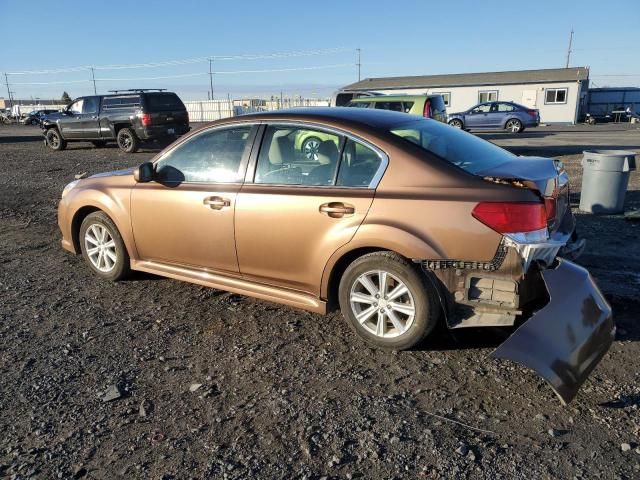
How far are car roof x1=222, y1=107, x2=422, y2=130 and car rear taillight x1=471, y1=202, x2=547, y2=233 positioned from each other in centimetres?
103

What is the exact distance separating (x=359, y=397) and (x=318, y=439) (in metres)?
0.47

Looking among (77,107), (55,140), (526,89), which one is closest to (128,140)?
(77,107)

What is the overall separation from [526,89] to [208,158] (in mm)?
39338

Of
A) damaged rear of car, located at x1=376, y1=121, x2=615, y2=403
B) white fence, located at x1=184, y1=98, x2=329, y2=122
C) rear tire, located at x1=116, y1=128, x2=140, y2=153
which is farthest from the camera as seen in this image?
white fence, located at x1=184, y1=98, x2=329, y2=122

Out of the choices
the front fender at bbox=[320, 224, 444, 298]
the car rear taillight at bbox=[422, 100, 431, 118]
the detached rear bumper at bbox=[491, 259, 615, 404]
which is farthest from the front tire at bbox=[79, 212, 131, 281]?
the car rear taillight at bbox=[422, 100, 431, 118]

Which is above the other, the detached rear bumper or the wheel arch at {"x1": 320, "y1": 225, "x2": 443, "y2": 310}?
the wheel arch at {"x1": 320, "y1": 225, "x2": 443, "y2": 310}

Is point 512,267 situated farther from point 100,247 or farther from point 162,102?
point 162,102

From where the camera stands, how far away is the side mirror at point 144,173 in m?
4.62

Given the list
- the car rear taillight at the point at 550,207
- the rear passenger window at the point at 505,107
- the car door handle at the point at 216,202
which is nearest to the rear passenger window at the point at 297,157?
the car door handle at the point at 216,202

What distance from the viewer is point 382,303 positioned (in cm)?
366

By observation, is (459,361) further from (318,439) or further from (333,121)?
(333,121)

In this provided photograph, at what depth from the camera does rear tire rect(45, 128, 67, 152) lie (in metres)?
20.0

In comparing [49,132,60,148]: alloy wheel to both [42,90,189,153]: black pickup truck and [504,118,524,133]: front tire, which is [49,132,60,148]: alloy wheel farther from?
[504,118,524,133]: front tire

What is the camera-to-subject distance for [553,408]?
3004 mm
